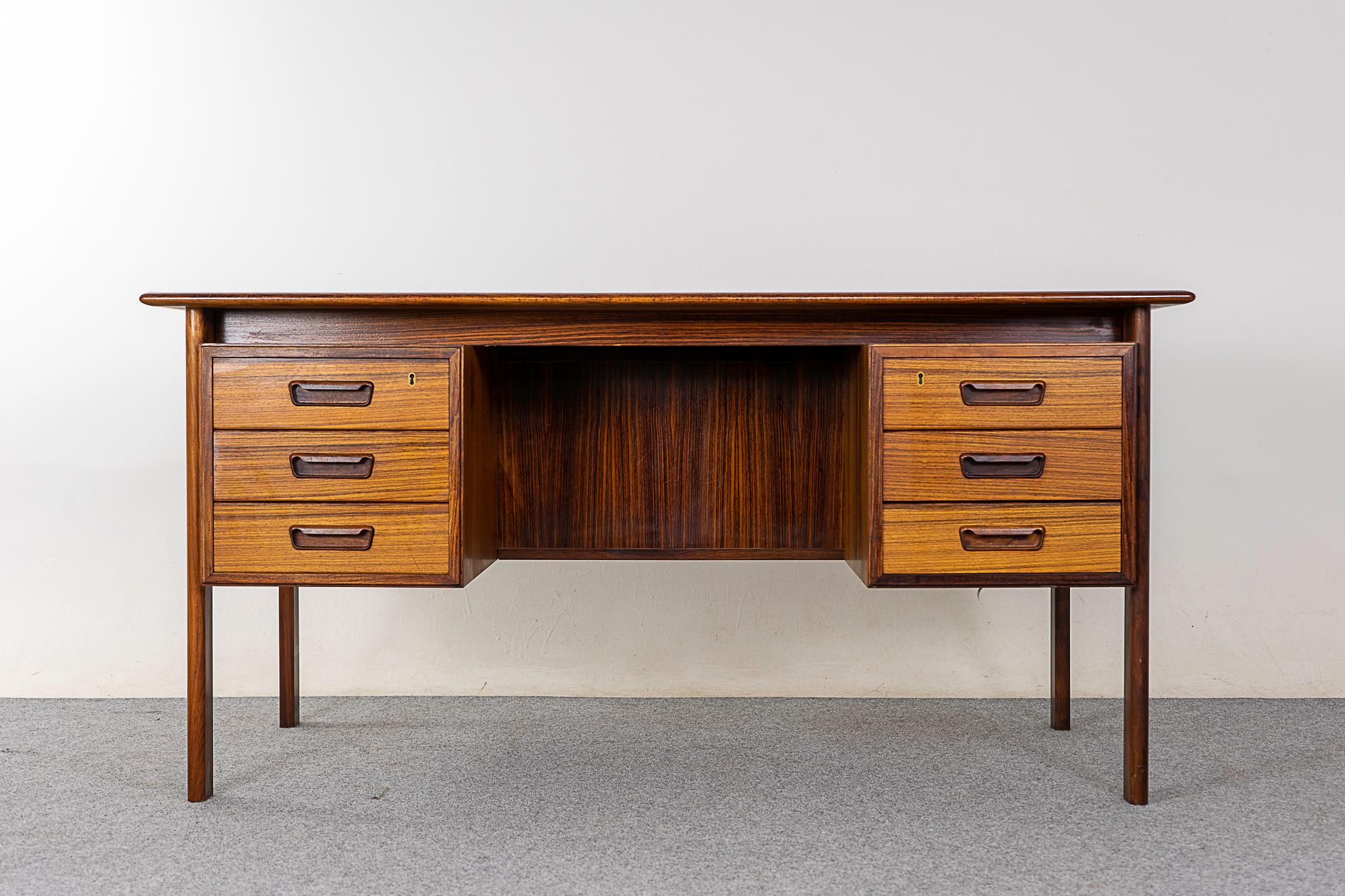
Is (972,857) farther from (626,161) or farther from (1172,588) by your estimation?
(626,161)

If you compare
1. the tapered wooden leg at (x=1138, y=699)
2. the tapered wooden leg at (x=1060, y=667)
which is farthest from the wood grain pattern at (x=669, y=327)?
the tapered wooden leg at (x=1060, y=667)

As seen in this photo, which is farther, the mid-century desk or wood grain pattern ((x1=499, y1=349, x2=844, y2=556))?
wood grain pattern ((x1=499, y1=349, x2=844, y2=556))

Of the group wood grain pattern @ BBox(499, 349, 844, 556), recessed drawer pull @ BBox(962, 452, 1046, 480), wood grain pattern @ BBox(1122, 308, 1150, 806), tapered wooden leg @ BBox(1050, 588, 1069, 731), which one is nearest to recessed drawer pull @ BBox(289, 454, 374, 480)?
wood grain pattern @ BBox(499, 349, 844, 556)

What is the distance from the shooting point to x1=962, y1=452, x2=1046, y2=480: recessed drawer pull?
1502mm

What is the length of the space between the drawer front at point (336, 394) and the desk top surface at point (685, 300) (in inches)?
3.9

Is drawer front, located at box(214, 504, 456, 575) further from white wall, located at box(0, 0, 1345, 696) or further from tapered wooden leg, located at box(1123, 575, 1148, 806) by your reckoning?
tapered wooden leg, located at box(1123, 575, 1148, 806)

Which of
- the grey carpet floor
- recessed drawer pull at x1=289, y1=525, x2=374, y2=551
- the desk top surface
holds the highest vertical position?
the desk top surface

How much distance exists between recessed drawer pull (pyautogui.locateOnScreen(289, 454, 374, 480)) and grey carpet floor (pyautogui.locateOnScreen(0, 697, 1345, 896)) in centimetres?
57

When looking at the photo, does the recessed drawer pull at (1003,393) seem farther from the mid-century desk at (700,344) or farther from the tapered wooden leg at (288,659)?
the tapered wooden leg at (288,659)

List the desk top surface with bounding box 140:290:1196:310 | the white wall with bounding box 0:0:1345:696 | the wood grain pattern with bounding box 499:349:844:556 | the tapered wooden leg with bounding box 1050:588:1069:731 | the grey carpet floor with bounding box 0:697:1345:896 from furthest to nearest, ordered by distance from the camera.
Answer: the white wall with bounding box 0:0:1345:696 → the tapered wooden leg with bounding box 1050:588:1069:731 → the wood grain pattern with bounding box 499:349:844:556 → the desk top surface with bounding box 140:290:1196:310 → the grey carpet floor with bounding box 0:697:1345:896

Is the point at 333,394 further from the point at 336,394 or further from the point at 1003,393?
the point at 1003,393

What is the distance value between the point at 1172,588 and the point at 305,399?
6.62ft

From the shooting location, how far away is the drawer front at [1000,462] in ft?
4.92

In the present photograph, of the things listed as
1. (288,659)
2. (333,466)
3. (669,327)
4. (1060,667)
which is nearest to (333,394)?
(333,466)
